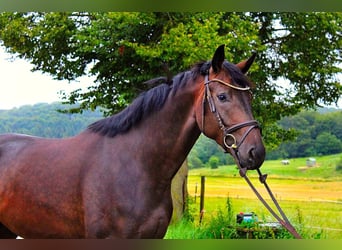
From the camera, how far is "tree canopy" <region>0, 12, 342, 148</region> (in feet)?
21.0

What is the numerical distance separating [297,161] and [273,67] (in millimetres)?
1465

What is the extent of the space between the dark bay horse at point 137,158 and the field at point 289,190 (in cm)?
410

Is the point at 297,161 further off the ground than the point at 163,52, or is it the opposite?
the point at 163,52

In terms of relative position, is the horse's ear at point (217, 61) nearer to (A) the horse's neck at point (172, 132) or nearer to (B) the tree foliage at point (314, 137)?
(A) the horse's neck at point (172, 132)

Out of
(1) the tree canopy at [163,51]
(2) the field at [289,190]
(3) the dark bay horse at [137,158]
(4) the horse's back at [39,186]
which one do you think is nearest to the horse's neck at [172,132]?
(3) the dark bay horse at [137,158]

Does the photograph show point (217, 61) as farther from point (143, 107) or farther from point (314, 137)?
point (314, 137)

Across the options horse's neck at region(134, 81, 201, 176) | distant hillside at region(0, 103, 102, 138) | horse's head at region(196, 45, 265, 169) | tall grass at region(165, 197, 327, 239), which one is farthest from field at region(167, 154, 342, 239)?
horse's head at region(196, 45, 265, 169)

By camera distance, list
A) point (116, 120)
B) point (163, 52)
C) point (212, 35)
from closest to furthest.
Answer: point (116, 120) < point (212, 35) < point (163, 52)

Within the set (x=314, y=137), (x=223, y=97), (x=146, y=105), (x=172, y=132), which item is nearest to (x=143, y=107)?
(x=146, y=105)

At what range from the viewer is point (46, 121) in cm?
731

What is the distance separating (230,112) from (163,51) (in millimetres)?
3770
